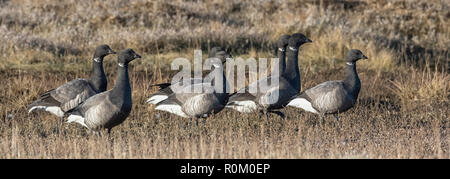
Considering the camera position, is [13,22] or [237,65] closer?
[237,65]

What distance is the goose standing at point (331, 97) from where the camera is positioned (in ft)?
35.5

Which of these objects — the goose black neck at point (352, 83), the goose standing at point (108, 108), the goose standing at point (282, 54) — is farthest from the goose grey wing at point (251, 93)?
the goose standing at point (108, 108)

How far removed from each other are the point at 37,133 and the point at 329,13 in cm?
1375

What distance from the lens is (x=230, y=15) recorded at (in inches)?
982

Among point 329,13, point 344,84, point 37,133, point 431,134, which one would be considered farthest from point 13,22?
point 431,134

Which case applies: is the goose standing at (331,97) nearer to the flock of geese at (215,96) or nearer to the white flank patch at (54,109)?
the flock of geese at (215,96)

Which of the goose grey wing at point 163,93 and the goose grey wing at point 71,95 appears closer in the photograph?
the goose grey wing at point 71,95

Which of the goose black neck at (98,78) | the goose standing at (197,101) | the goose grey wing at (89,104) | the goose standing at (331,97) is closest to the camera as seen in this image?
the goose grey wing at (89,104)

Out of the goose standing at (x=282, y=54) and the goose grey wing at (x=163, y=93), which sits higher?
the goose standing at (x=282, y=54)

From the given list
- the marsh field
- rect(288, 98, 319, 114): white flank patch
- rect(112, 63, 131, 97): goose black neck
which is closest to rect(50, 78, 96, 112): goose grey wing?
the marsh field

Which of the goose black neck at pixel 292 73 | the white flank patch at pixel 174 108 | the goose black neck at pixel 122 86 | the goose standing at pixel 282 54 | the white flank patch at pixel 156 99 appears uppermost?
the goose standing at pixel 282 54

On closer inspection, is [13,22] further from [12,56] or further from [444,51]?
[444,51]

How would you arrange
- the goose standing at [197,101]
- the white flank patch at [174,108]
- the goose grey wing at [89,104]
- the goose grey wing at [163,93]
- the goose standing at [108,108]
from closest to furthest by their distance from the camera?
the goose standing at [108,108]
the goose grey wing at [89,104]
the goose standing at [197,101]
the white flank patch at [174,108]
the goose grey wing at [163,93]

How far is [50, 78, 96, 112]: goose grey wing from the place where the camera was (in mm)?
10938
